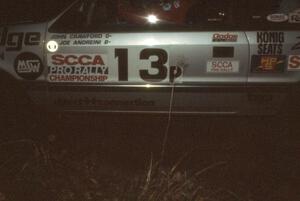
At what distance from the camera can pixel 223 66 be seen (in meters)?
5.23

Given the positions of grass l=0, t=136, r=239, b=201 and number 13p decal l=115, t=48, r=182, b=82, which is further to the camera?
number 13p decal l=115, t=48, r=182, b=82

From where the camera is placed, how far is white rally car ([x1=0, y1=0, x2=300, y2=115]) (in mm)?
5207

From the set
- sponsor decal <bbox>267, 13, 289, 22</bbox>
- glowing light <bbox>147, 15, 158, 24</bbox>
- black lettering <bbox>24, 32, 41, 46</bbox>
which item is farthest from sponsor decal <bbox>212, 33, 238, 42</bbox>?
black lettering <bbox>24, 32, 41, 46</bbox>

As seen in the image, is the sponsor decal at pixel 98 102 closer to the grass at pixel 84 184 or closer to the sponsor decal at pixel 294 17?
the grass at pixel 84 184

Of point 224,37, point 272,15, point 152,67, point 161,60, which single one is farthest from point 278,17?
point 152,67

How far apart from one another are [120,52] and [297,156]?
6.22 ft

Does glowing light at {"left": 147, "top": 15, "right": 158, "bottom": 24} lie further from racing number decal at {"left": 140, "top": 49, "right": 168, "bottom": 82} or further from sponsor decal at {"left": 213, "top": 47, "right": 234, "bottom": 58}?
sponsor decal at {"left": 213, "top": 47, "right": 234, "bottom": 58}

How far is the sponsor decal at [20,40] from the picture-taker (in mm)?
5332

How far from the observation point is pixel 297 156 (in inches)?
200

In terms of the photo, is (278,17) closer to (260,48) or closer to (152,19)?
(260,48)

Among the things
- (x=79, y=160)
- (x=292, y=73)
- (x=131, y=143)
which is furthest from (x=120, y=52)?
(x=292, y=73)

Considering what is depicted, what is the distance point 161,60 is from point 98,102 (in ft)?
2.48

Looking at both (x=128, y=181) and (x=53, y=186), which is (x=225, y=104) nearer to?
(x=128, y=181)

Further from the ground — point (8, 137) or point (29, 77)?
point (29, 77)
